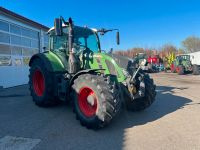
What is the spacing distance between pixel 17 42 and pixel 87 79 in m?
10.1

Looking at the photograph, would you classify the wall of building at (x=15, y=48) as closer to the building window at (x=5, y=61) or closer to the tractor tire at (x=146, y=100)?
the building window at (x=5, y=61)

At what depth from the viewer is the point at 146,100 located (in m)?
5.88

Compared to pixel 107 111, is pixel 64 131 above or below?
below

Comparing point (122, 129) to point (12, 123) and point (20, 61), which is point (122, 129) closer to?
point (12, 123)

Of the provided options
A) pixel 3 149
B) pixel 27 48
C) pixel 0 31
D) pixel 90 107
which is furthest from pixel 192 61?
pixel 3 149

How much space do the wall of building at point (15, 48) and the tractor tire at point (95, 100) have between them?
26.6ft

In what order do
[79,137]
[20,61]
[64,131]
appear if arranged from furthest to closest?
[20,61] → [64,131] → [79,137]

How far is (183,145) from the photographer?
405 centimetres

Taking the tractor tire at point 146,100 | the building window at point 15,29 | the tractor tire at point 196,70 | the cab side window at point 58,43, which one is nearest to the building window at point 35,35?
the building window at point 15,29

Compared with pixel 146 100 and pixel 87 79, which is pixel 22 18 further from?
pixel 146 100

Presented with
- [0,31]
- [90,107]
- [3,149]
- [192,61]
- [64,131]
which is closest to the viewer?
[3,149]

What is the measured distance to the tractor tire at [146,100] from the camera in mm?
5781

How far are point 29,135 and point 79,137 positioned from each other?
1032 mm

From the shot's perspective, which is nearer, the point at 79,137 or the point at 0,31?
the point at 79,137
